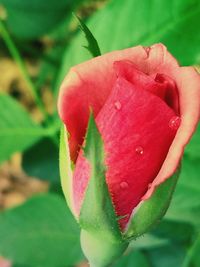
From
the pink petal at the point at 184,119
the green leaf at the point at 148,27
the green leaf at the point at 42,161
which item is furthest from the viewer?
the green leaf at the point at 42,161

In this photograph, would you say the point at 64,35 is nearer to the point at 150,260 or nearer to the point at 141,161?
the point at 150,260

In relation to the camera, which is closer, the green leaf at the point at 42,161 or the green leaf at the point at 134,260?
the green leaf at the point at 134,260

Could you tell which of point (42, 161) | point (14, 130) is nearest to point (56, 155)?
point (42, 161)

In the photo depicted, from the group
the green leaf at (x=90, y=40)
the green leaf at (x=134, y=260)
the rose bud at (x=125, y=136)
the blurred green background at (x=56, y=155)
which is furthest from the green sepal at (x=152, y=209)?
the green leaf at (x=134, y=260)

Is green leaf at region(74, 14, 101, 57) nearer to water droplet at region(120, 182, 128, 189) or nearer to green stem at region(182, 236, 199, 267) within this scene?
water droplet at region(120, 182, 128, 189)

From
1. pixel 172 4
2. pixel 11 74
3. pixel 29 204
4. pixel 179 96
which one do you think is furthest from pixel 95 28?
pixel 11 74

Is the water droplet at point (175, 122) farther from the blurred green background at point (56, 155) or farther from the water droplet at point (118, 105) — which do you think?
the blurred green background at point (56, 155)

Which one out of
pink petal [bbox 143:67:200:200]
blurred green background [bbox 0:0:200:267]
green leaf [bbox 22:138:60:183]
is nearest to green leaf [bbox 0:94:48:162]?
blurred green background [bbox 0:0:200:267]
